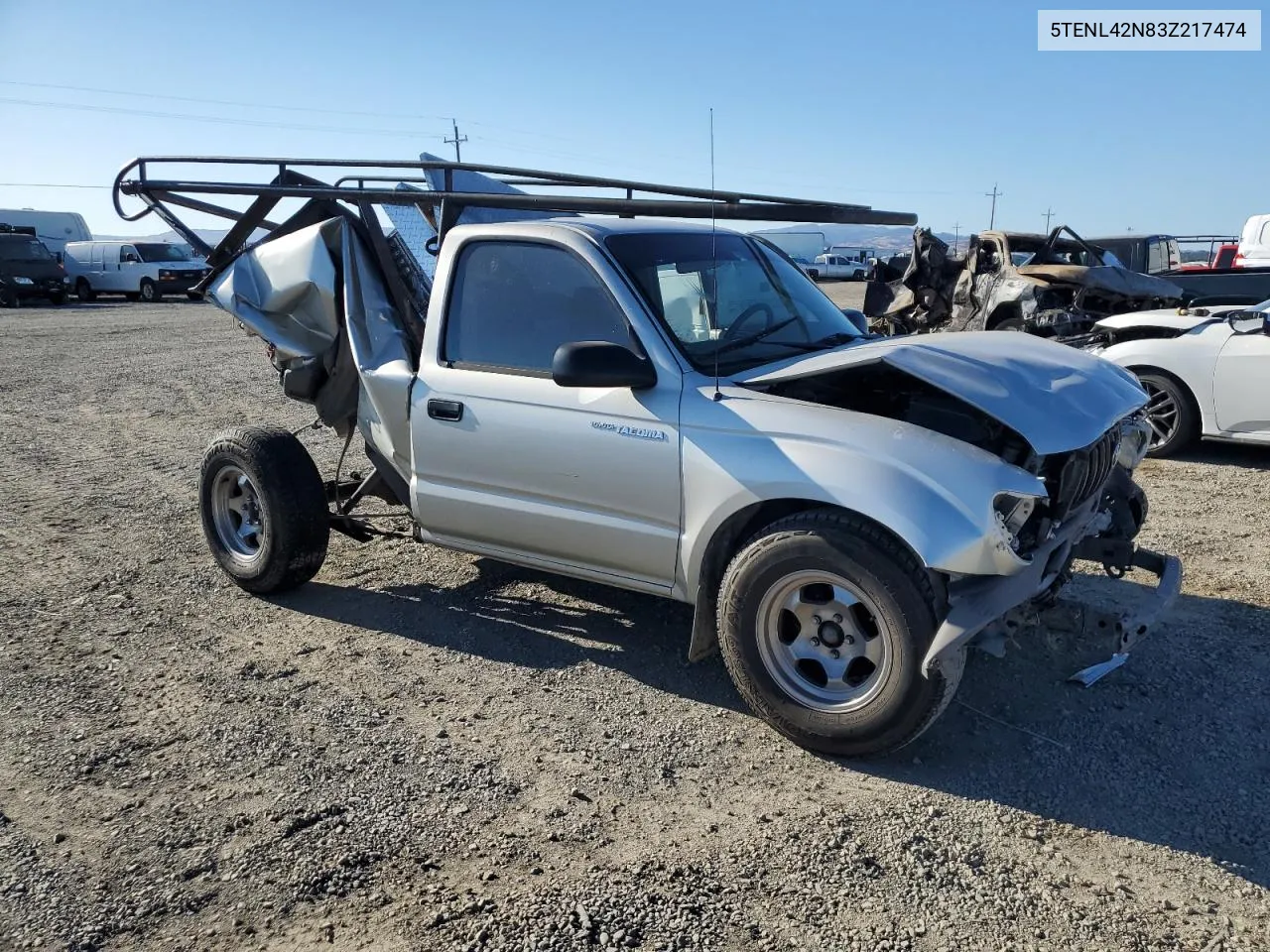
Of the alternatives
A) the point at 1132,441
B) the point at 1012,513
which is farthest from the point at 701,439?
the point at 1132,441

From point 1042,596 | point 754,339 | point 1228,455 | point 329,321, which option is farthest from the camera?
point 1228,455

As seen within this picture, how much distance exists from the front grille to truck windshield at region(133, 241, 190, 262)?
34125 millimetres

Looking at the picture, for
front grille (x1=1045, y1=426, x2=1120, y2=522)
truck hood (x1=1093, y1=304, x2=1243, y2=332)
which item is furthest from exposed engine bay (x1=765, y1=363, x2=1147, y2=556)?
truck hood (x1=1093, y1=304, x2=1243, y2=332)

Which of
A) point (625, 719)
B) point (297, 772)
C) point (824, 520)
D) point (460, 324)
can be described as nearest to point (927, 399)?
point (824, 520)

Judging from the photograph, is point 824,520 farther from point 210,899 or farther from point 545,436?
point 210,899

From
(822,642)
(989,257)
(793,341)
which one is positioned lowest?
(822,642)

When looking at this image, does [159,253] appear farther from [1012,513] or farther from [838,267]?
[1012,513]

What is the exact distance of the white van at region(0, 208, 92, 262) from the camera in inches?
1544

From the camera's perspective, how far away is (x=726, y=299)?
4457 mm

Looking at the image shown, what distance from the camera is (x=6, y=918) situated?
112 inches

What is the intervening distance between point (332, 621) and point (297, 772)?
154 cm

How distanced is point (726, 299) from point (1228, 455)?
6056 millimetres

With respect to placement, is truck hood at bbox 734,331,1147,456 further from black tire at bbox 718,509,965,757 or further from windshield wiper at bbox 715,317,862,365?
black tire at bbox 718,509,965,757

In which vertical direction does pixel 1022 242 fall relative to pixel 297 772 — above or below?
above
